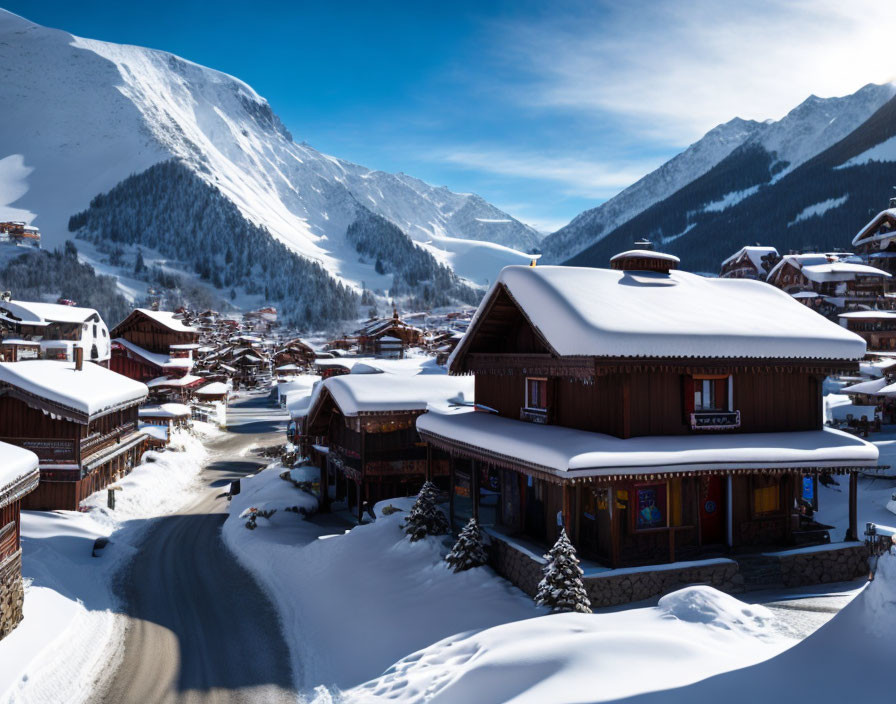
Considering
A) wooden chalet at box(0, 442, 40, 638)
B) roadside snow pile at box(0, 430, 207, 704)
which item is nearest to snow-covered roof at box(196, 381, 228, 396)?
roadside snow pile at box(0, 430, 207, 704)

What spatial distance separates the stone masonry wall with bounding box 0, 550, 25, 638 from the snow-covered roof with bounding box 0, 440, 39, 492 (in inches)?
90.8

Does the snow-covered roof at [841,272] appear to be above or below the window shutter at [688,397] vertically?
above

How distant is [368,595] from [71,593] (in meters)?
10.1

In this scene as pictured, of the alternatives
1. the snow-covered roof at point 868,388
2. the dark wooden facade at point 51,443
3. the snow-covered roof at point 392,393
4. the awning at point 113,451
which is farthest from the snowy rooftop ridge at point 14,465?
the snow-covered roof at point 868,388

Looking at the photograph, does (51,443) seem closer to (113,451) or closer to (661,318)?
(113,451)

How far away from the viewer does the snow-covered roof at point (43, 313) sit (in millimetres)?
54875

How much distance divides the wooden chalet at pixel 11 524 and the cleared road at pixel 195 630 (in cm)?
306

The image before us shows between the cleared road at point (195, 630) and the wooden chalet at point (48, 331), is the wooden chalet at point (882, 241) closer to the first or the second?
the cleared road at point (195, 630)

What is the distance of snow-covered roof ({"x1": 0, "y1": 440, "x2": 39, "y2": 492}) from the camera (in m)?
15.8

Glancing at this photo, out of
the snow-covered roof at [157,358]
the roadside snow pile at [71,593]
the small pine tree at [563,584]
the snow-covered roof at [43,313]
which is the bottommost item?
the roadside snow pile at [71,593]

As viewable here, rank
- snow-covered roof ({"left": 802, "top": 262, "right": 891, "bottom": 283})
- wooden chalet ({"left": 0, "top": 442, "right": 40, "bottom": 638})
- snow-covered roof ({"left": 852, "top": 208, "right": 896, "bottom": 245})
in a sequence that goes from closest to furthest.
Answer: wooden chalet ({"left": 0, "top": 442, "right": 40, "bottom": 638}), snow-covered roof ({"left": 802, "top": 262, "right": 891, "bottom": 283}), snow-covered roof ({"left": 852, "top": 208, "right": 896, "bottom": 245})

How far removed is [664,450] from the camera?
53.3 ft

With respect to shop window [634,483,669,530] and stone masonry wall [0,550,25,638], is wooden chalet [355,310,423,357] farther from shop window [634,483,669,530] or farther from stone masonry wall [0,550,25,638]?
shop window [634,483,669,530]

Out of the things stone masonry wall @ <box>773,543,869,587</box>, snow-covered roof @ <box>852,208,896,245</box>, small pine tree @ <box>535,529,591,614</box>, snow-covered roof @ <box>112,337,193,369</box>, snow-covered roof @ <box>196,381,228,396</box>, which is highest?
snow-covered roof @ <box>852,208,896,245</box>
